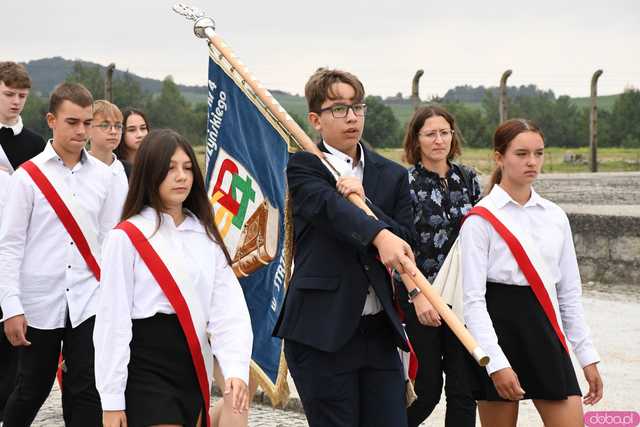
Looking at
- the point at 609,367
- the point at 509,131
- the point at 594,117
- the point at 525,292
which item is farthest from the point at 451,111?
the point at 525,292

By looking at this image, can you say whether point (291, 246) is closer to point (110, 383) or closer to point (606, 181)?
point (110, 383)

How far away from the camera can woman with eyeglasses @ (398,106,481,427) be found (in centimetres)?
567

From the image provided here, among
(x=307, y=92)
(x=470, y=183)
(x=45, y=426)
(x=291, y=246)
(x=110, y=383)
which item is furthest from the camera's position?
(x=45, y=426)

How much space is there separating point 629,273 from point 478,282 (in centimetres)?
865

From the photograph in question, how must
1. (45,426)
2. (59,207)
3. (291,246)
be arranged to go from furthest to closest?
(45,426), (59,207), (291,246)

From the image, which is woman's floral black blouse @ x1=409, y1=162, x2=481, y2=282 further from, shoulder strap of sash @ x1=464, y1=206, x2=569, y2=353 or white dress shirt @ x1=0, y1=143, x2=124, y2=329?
white dress shirt @ x1=0, y1=143, x2=124, y2=329

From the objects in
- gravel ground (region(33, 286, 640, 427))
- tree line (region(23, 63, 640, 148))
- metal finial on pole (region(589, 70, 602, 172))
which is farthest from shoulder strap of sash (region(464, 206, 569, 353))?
tree line (region(23, 63, 640, 148))

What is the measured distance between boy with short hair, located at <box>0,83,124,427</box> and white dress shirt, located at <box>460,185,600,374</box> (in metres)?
1.81

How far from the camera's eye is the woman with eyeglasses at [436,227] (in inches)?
223

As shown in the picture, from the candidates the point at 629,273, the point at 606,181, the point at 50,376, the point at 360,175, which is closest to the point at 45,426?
the point at 50,376

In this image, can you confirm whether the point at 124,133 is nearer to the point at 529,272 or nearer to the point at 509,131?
the point at 509,131

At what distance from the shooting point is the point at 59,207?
5594mm

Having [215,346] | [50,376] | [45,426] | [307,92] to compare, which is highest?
[307,92]

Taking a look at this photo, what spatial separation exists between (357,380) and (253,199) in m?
1.95
